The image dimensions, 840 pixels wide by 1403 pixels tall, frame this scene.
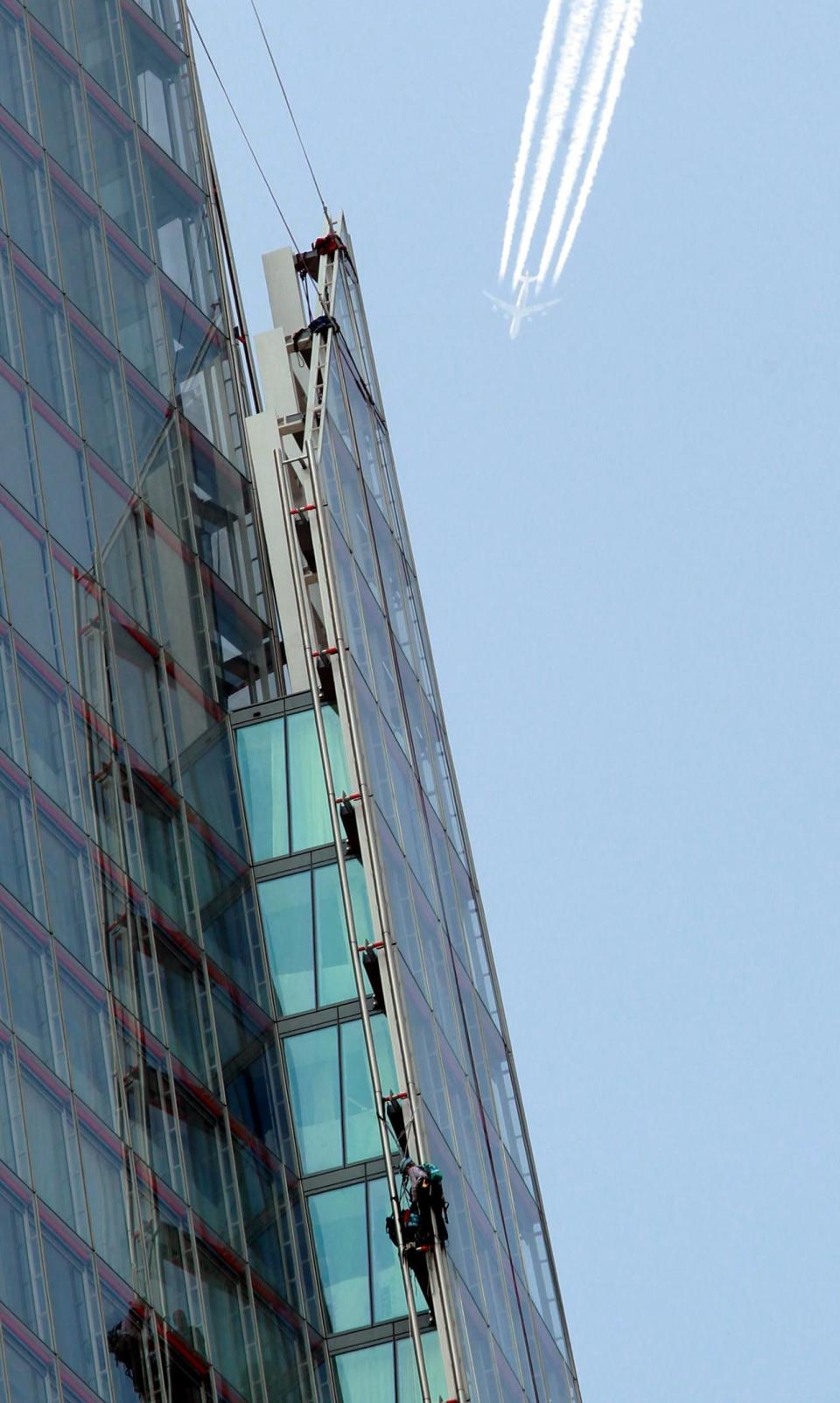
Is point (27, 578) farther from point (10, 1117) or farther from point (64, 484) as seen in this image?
point (10, 1117)

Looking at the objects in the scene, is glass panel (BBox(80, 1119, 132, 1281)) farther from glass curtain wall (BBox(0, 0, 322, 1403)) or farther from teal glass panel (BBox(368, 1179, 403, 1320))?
teal glass panel (BBox(368, 1179, 403, 1320))

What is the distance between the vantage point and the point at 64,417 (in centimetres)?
7262

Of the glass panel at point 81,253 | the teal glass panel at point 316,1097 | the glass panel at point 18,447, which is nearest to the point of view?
the glass panel at point 18,447

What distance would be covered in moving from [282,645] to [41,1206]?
81.8 ft

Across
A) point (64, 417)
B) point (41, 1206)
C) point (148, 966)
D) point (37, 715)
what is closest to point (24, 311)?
point (64, 417)

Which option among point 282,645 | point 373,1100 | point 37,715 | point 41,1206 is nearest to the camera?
point 41,1206

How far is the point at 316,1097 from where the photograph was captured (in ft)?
238

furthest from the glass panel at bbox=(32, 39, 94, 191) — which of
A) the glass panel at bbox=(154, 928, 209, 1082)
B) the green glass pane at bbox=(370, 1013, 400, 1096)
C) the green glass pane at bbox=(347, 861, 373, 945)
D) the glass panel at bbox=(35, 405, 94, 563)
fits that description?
the green glass pane at bbox=(370, 1013, 400, 1096)

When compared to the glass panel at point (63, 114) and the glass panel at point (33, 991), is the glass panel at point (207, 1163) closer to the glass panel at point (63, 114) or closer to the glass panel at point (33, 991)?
the glass panel at point (33, 991)

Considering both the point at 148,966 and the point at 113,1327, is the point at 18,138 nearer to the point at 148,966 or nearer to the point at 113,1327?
the point at 148,966

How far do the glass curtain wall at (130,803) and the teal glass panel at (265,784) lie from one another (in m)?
0.24

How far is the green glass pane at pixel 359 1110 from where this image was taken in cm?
7169

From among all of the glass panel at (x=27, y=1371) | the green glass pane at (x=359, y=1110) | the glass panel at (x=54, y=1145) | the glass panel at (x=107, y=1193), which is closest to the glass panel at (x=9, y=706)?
the glass panel at (x=54, y=1145)

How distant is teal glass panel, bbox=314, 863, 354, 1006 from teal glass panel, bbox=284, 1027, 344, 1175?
1063 mm
